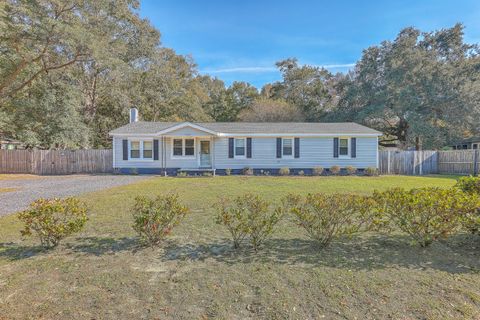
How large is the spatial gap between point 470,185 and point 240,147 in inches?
567

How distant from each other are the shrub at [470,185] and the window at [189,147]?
15436 millimetres

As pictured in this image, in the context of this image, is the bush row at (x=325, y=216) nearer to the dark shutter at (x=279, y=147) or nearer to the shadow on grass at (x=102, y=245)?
the shadow on grass at (x=102, y=245)

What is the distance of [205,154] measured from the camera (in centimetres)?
1909

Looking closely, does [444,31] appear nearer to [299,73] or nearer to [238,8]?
[299,73]

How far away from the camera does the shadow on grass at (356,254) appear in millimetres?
3967

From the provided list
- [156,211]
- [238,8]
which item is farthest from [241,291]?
[238,8]

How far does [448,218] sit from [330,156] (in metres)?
15.3

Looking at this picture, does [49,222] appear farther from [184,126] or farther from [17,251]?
[184,126]

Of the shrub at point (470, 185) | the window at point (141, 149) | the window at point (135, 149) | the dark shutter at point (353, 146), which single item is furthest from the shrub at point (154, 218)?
the dark shutter at point (353, 146)

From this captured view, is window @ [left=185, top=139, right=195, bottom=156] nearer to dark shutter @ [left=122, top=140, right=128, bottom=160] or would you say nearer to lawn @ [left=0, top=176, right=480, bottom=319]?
dark shutter @ [left=122, top=140, right=128, bottom=160]

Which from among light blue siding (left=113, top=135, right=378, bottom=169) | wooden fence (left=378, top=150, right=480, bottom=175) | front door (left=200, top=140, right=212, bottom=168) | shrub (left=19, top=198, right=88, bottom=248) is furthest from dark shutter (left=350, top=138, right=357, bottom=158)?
shrub (left=19, top=198, right=88, bottom=248)

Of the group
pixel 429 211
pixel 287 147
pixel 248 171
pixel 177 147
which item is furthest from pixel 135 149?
pixel 429 211

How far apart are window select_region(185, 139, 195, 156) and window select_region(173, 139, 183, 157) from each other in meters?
0.35

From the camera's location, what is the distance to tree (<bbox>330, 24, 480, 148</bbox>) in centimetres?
Answer: 2514
